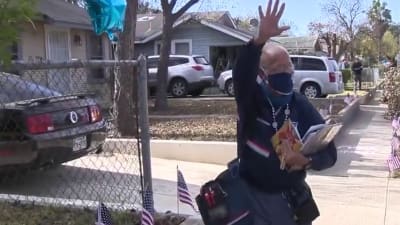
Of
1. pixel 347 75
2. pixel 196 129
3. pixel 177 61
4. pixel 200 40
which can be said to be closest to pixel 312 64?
pixel 177 61

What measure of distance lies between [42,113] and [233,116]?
8.43m

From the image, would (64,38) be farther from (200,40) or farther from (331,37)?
(331,37)

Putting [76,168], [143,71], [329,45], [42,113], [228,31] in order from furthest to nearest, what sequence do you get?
[329,45] < [228,31] < [76,168] < [42,113] < [143,71]

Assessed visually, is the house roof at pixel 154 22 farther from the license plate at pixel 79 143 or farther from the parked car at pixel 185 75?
the license plate at pixel 79 143

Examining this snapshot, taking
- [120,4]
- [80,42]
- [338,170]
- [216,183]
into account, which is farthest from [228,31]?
[216,183]

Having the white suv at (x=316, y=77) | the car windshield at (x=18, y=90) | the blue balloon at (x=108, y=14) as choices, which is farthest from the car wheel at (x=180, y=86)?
the car windshield at (x=18, y=90)

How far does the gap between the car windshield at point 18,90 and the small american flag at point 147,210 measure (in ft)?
5.15

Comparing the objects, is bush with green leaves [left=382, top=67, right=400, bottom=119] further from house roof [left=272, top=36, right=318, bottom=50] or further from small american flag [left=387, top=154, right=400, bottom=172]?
house roof [left=272, top=36, right=318, bottom=50]

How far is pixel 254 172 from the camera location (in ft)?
11.1

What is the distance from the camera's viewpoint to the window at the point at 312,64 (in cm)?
2277

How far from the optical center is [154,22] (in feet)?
115

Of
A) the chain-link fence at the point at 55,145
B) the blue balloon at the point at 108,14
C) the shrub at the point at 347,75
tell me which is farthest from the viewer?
the shrub at the point at 347,75

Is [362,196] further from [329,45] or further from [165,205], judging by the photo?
[329,45]

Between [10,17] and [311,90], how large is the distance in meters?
20.0
